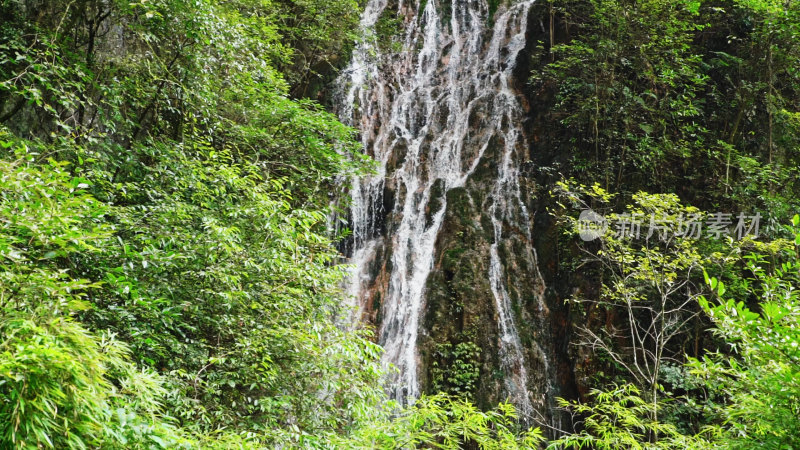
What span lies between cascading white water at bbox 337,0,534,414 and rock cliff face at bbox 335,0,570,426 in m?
0.03

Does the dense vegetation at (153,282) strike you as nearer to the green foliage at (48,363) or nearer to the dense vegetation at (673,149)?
the green foliage at (48,363)

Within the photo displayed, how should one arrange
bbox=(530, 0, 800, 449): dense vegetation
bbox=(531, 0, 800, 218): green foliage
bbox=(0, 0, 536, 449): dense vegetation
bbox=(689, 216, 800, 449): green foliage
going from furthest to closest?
bbox=(531, 0, 800, 218): green foliage, bbox=(530, 0, 800, 449): dense vegetation, bbox=(689, 216, 800, 449): green foliage, bbox=(0, 0, 536, 449): dense vegetation

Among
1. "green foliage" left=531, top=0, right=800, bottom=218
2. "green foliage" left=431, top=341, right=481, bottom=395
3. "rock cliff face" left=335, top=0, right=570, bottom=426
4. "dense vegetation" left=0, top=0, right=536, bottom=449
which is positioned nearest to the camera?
"dense vegetation" left=0, top=0, right=536, bottom=449

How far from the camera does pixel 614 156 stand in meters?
10.3

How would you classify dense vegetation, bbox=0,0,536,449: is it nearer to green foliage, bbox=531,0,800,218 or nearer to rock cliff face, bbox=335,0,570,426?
rock cliff face, bbox=335,0,570,426

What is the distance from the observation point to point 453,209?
11.5 meters

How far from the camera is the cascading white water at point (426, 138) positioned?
33.2 ft

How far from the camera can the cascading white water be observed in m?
10.1

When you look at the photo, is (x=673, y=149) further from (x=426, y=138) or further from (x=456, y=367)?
(x=456, y=367)

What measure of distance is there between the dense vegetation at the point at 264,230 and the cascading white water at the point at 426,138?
44.8 inches

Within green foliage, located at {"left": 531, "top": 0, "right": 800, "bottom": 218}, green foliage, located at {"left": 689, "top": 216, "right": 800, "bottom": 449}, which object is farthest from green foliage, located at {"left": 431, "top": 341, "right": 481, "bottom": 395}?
green foliage, located at {"left": 689, "top": 216, "right": 800, "bottom": 449}

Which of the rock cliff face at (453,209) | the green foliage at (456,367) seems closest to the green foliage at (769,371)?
the rock cliff face at (453,209)

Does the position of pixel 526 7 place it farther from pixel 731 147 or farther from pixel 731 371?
pixel 731 371

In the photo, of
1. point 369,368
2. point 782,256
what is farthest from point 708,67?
point 369,368
